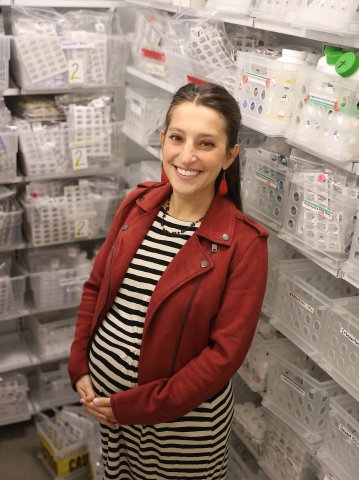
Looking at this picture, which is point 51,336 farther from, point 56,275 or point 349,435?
point 349,435

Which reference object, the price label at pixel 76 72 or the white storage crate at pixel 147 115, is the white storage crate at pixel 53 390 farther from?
the price label at pixel 76 72

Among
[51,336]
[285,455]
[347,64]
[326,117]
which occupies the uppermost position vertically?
[347,64]

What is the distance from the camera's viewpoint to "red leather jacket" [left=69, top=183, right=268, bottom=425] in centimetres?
159

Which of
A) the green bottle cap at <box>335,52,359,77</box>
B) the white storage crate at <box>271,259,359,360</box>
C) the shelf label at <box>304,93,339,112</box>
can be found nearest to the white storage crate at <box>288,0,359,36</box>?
the green bottle cap at <box>335,52,359,77</box>

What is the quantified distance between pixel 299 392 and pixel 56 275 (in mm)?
1450

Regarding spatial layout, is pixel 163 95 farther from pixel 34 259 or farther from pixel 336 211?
pixel 336 211

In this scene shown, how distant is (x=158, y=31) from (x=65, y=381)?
187cm

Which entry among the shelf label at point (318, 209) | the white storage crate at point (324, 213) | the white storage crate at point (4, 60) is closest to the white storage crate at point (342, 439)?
the white storage crate at point (324, 213)

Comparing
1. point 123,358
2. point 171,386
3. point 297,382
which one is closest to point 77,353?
point 123,358

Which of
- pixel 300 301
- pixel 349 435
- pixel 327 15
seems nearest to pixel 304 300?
pixel 300 301

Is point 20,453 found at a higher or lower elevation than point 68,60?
lower

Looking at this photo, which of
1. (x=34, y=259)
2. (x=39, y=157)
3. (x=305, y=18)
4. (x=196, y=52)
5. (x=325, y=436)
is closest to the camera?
(x=305, y=18)

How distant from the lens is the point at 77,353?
1.92 meters

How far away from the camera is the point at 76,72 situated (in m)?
2.62
